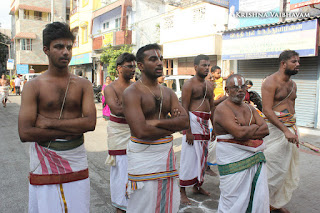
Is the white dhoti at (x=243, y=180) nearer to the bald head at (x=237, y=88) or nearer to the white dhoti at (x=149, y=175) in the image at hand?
the bald head at (x=237, y=88)

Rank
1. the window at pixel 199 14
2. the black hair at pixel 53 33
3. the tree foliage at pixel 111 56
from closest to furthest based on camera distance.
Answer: the black hair at pixel 53 33
the window at pixel 199 14
the tree foliage at pixel 111 56

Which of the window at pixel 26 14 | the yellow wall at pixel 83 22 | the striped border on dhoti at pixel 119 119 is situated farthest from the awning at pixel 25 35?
the striped border on dhoti at pixel 119 119

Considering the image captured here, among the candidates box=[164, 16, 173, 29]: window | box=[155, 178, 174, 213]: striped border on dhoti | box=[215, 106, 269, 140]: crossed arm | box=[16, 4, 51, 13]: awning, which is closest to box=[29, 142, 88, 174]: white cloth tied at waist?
box=[155, 178, 174, 213]: striped border on dhoti

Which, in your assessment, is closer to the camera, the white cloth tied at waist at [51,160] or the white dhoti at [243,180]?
the white cloth tied at waist at [51,160]

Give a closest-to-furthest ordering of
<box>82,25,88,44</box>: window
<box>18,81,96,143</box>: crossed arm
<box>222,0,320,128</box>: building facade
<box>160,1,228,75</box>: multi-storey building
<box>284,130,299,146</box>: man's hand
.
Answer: <box>18,81,96,143</box>: crossed arm → <box>284,130,299,146</box>: man's hand → <box>222,0,320,128</box>: building facade → <box>160,1,228,75</box>: multi-storey building → <box>82,25,88,44</box>: window

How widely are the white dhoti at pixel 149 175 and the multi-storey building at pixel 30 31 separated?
37.4 metres

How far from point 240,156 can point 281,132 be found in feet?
4.14

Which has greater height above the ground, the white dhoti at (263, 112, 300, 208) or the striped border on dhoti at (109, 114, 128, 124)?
the striped border on dhoti at (109, 114, 128, 124)

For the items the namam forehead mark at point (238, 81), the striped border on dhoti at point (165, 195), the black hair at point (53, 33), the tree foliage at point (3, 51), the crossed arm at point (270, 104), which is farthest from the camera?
the tree foliage at point (3, 51)

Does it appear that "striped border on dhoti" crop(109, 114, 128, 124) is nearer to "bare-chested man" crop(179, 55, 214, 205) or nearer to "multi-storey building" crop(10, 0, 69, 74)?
"bare-chested man" crop(179, 55, 214, 205)

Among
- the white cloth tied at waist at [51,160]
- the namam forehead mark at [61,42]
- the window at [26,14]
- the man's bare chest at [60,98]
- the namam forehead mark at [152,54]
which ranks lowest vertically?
the white cloth tied at waist at [51,160]

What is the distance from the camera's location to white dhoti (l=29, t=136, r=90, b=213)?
2338 mm

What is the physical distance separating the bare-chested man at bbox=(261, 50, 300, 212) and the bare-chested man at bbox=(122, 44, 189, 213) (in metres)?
1.66

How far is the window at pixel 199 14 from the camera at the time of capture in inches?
543
